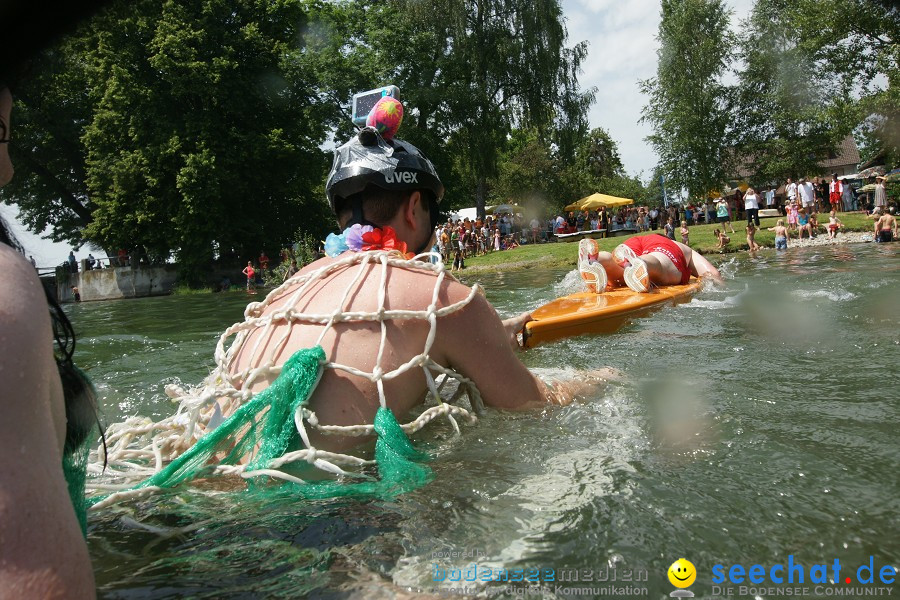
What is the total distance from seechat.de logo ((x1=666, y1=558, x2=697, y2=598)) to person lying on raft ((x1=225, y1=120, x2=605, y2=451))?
0.96m

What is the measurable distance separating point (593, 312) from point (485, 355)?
3895 mm

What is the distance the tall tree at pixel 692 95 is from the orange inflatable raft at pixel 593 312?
85.6 ft

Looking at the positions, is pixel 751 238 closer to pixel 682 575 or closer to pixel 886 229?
pixel 886 229

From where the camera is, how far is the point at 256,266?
30703 mm

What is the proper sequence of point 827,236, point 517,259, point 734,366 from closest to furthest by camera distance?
point 734,366 < point 827,236 < point 517,259

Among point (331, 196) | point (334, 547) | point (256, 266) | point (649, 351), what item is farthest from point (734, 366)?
point (256, 266)

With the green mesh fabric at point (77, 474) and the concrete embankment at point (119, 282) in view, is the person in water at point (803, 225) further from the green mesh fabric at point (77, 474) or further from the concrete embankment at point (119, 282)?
the concrete embankment at point (119, 282)

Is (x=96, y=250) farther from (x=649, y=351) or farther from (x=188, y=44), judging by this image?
(x=649, y=351)

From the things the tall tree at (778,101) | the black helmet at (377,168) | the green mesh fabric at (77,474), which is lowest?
the green mesh fabric at (77,474)

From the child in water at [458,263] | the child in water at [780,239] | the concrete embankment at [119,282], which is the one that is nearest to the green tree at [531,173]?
the concrete embankment at [119,282]

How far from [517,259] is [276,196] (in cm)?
1523

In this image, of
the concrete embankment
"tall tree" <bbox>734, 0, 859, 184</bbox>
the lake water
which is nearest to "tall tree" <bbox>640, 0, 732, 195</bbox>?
"tall tree" <bbox>734, 0, 859, 184</bbox>

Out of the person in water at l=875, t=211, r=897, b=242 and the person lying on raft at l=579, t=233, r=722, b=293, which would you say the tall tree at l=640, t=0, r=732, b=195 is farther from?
the person lying on raft at l=579, t=233, r=722, b=293

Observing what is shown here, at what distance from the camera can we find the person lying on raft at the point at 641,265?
24.0 ft
